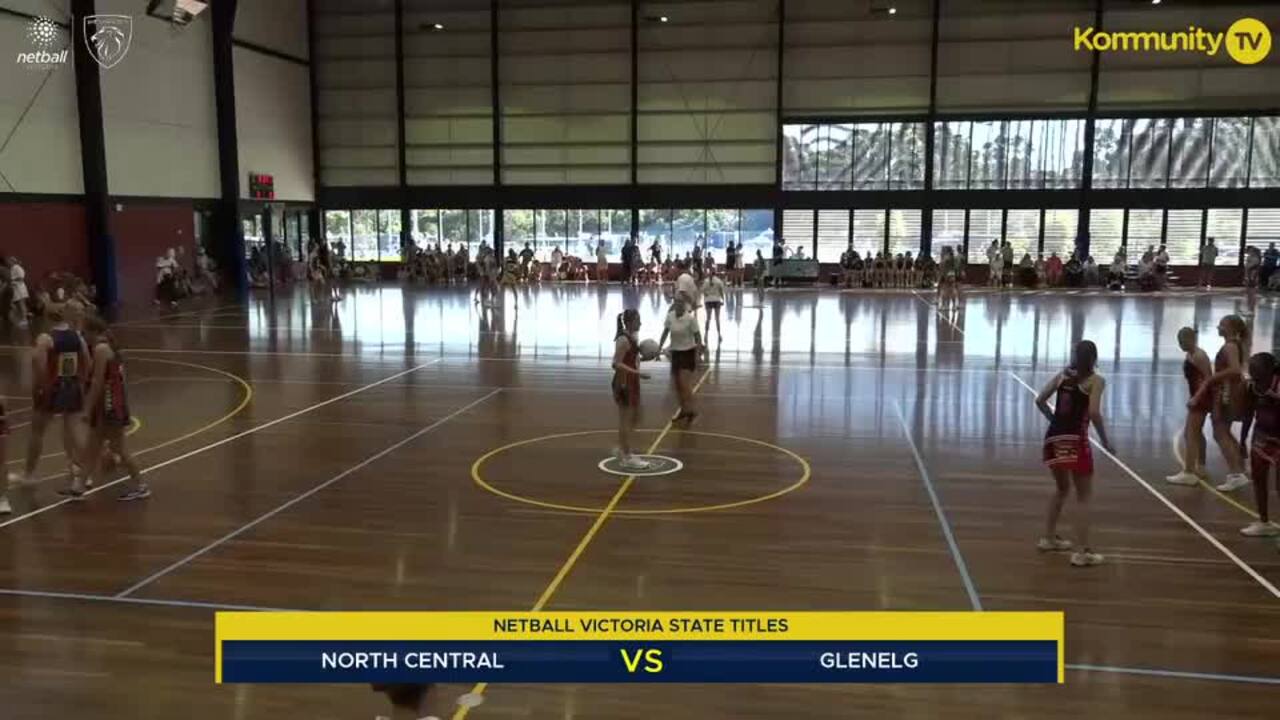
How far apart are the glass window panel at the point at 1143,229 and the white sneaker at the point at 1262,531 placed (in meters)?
33.9

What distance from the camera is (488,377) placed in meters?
17.4

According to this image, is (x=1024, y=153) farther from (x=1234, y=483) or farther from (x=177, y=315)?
(x=1234, y=483)

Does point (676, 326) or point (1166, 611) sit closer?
point (1166, 611)

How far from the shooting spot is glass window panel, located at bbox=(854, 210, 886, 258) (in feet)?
135

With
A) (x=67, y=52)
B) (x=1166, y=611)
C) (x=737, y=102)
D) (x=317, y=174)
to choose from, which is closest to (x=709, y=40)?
(x=737, y=102)

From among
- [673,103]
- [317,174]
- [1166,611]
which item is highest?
[673,103]

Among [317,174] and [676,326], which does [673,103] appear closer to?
[317,174]

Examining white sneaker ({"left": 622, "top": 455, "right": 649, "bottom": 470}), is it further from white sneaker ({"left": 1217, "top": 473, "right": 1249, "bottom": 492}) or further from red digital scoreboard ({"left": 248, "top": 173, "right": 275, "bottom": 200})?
red digital scoreboard ({"left": 248, "top": 173, "right": 275, "bottom": 200})

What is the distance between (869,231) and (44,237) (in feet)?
96.6

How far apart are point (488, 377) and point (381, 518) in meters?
7.98

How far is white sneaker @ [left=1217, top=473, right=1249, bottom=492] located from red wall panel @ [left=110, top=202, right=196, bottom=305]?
3117cm

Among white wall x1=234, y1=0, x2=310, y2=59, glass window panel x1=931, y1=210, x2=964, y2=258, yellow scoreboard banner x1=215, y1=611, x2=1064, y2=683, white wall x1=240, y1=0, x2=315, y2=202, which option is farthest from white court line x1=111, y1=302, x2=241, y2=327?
glass window panel x1=931, y1=210, x2=964, y2=258

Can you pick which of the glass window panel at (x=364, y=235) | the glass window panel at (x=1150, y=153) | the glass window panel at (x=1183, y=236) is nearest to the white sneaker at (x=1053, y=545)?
the glass window panel at (x=1150, y=153)

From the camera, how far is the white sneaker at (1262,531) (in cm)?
880
